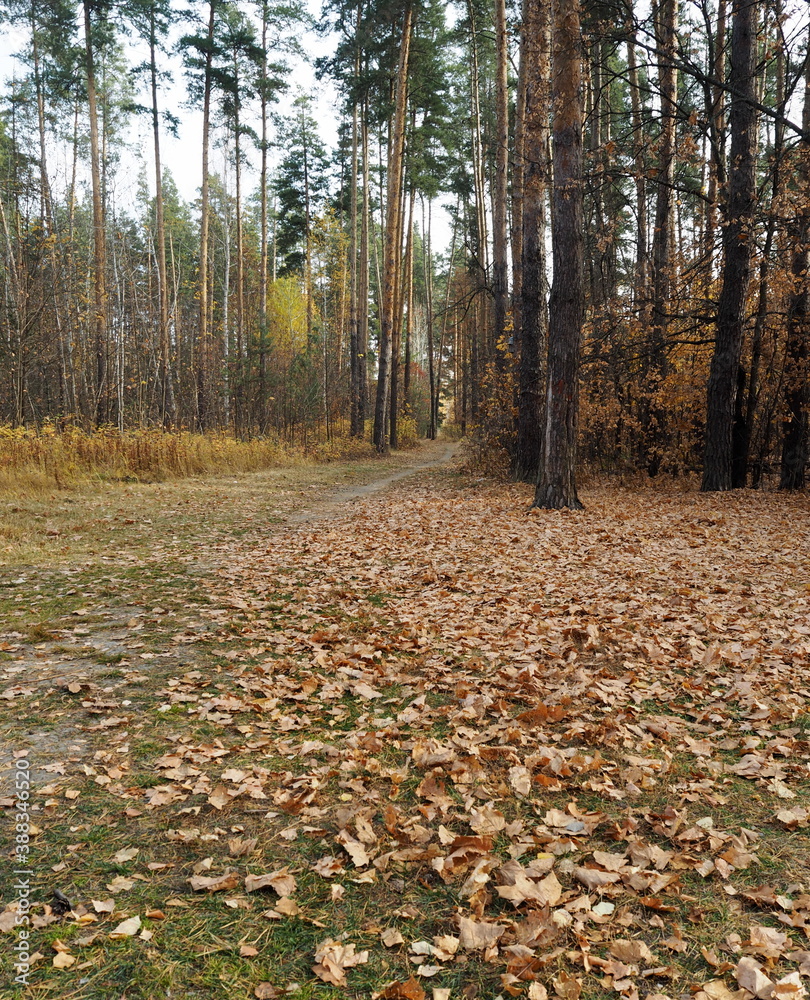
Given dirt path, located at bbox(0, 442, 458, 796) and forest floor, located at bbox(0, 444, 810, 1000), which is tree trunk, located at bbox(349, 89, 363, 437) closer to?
dirt path, located at bbox(0, 442, 458, 796)

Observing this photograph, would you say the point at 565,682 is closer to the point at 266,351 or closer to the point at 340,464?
the point at 340,464

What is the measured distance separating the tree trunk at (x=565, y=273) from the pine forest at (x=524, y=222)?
0.03 meters

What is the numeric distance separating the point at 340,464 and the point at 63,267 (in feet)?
32.8

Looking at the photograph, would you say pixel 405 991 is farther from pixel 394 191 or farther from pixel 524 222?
pixel 394 191

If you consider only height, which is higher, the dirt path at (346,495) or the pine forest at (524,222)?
the pine forest at (524,222)

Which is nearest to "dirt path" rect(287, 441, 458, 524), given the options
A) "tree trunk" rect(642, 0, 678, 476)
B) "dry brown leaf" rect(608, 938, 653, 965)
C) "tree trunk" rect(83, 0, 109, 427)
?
"tree trunk" rect(642, 0, 678, 476)

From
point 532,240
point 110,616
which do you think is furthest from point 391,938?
point 532,240

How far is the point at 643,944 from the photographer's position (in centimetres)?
225

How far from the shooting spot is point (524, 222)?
12.7m

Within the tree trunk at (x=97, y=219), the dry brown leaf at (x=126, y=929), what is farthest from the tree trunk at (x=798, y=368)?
the tree trunk at (x=97, y=219)

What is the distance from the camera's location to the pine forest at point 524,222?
10359mm

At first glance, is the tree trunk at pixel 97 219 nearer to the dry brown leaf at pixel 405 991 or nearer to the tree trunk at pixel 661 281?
the tree trunk at pixel 661 281

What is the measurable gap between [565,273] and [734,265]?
354 cm

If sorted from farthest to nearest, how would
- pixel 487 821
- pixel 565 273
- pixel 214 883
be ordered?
pixel 565 273 → pixel 487 821 → pixel 214 883
